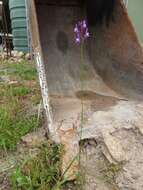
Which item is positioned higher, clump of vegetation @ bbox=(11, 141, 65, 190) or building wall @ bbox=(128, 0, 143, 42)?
building wall @ bbox=(128, 0, 143, 42)

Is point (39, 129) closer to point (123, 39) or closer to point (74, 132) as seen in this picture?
point (74, 132)

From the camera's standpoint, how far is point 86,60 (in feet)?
9.04

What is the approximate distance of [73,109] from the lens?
2.00m

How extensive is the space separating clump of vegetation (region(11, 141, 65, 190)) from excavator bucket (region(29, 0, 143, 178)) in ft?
1.26

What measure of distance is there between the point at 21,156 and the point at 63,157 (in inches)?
9.8

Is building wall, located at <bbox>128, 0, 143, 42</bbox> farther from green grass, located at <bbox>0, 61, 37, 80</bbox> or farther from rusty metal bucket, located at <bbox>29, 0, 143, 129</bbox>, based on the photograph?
rusty metal bucket, located at <bbox>29, 0, 143, 129</bbox>

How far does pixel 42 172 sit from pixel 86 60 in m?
1.45

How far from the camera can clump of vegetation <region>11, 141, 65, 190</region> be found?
1.40 m

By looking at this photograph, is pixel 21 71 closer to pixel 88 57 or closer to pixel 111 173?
pixel 88 57


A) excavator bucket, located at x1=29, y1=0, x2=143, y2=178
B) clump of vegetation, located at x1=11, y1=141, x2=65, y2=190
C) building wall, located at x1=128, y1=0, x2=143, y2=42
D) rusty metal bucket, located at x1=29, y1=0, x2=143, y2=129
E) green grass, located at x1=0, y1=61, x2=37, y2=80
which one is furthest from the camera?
building wall, located at x1=128, y1=0, x2=143, y2=42

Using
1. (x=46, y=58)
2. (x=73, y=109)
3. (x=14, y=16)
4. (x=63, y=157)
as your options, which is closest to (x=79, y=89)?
(x=46, y=58)

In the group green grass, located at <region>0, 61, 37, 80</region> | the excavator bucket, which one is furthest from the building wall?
the excavator bucket

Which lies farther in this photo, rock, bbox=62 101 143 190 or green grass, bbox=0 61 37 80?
green grass, bbox=0 61 37 80

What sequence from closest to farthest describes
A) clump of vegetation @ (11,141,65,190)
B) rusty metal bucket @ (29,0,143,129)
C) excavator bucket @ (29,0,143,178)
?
clump of vegetation @ (11,141,65,190) < excavator bucket @ (29,0,143,178) < rusty metal bucket @ (29,0,143,129)
